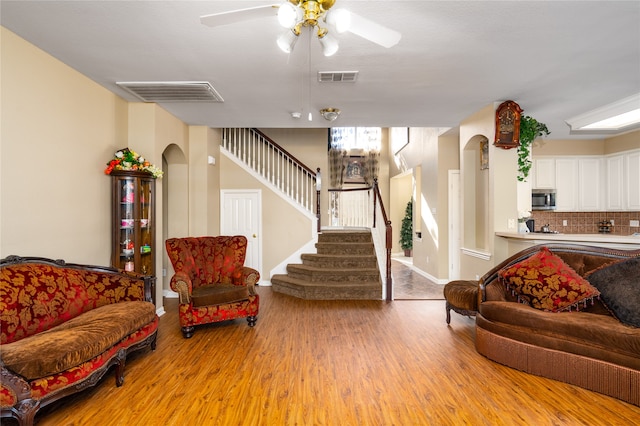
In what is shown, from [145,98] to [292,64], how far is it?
213 cm

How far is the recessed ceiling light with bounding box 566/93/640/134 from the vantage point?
4.11 meters

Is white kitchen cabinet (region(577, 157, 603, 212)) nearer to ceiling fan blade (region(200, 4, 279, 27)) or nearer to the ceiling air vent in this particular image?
the ceiling air vent

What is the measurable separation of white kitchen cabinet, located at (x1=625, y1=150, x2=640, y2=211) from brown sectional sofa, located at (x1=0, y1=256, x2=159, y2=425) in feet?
25.3

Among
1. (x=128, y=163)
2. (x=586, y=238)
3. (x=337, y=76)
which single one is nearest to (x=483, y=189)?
(x=586, y=238)

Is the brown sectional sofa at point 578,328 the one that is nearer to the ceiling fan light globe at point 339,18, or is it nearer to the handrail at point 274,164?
the ceiling fan light globe at point 339,18

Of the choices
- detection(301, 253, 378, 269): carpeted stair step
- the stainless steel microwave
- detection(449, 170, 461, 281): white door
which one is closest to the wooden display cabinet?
detection(301, 253, 378, 269): carpeted stair step

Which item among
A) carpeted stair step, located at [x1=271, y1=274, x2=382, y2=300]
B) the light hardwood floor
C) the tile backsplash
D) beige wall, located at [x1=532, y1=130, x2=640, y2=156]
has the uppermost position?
beige wall, located at [x1=532, y1=130, x2=640, y2=156]

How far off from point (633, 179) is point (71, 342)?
8.22m

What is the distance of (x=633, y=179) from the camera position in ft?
19.1

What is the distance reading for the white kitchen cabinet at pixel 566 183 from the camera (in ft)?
20.7

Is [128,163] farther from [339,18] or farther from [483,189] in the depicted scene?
[483,189]

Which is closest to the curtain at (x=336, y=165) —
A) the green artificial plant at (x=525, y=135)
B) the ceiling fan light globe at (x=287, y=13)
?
the green artificial plant at (x=525, y=135)

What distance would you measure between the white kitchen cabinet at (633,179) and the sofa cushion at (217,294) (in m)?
6.76

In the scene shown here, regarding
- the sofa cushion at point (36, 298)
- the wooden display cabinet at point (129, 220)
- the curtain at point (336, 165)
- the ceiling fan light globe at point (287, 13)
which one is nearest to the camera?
the ceiling fan light globe at point (287, 13)
